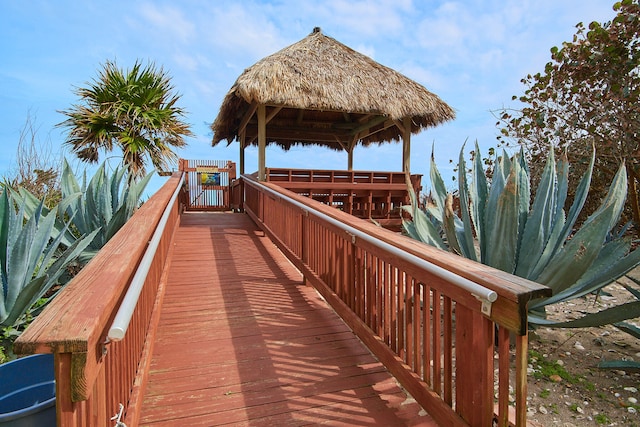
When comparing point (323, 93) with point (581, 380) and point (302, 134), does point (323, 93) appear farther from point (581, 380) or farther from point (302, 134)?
point (581, 380)

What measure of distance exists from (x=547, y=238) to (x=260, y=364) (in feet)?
7.46

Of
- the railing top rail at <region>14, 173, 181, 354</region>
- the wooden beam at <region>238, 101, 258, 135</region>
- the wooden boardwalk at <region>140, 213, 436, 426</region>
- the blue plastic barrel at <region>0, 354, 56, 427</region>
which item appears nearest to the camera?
the railing top rail at <region>14, 173, 181, 354</region>

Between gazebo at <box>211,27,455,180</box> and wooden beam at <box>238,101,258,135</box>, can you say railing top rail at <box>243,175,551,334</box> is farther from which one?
wooden beam at <box>238,101,258,135</box>

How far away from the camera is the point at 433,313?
6.03 ft

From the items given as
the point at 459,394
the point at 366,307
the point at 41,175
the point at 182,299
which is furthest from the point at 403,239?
the point at 41,175

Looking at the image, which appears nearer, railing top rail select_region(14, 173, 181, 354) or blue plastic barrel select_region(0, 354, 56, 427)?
railing top rail select_region(14, 173, 181, 354)

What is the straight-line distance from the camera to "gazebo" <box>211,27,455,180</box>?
9.40 m

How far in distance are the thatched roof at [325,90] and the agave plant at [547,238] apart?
271 inches

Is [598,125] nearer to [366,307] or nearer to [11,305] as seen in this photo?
[366,307]

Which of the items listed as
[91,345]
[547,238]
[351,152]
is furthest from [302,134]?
[91,345]

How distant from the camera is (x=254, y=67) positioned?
32.0ft

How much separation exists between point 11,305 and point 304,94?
25.6 feet

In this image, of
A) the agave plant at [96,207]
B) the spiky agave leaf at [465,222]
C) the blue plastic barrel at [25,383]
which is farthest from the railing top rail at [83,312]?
the agave plant at [96,207]

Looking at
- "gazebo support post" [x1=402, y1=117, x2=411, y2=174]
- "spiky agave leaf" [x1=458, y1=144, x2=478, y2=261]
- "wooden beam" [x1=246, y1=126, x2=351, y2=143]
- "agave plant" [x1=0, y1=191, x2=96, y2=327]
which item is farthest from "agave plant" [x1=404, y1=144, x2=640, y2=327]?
"wooden beam" [x1=246, y1=126, x2=351, y2=143]
